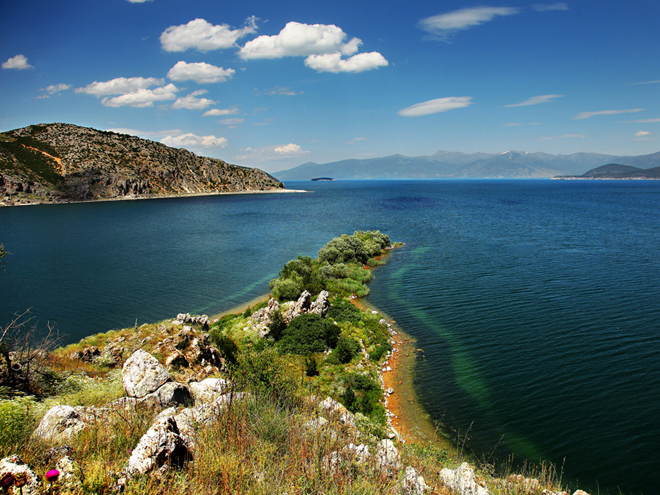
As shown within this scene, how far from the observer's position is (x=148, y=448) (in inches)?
216

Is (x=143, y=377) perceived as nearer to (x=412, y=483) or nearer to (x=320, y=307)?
(x=412, y=483)

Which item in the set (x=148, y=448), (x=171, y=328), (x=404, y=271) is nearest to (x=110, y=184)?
(x=404, y=271)

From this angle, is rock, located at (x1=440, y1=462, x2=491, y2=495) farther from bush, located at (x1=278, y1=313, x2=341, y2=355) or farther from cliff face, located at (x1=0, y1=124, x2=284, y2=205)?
cliff face, located at (x1=0, y1=124, x2=284, y2=205)

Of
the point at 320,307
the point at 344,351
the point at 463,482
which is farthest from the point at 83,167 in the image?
the point at 463,482

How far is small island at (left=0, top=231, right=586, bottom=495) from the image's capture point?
5.35m

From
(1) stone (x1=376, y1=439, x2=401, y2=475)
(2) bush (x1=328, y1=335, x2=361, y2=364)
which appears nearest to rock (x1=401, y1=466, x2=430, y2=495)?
(1) stone (x1=376, y1=439, x2=401, y2=475)

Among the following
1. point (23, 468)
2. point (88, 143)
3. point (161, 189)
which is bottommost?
point (23, 468)

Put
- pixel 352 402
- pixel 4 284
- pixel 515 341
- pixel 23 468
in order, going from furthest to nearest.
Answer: pixel 4 284, pixel 515 341, pixel 352 402, pixel 23 468

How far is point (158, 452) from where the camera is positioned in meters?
5.43

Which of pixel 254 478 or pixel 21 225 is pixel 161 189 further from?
pixel 254 478

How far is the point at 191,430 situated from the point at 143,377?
10.2 feet

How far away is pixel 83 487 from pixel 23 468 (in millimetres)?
817

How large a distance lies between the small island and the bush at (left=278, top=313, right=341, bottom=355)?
2.56 meters

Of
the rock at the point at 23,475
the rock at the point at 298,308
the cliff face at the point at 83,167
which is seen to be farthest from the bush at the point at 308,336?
the cliff face at the point at 83,167
